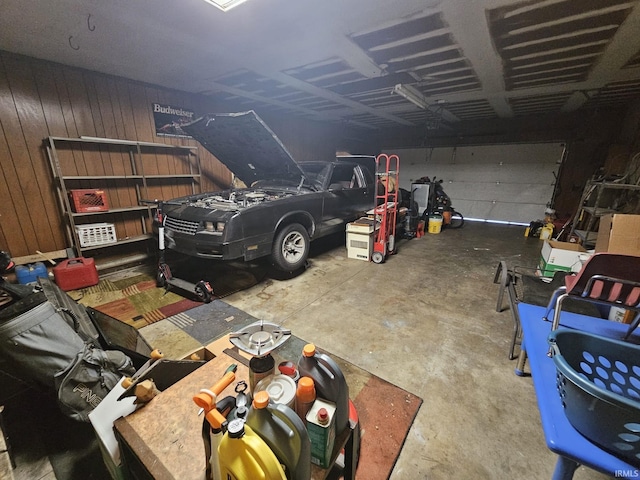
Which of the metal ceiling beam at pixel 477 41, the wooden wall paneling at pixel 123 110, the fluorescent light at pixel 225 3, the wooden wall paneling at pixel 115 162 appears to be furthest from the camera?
the wooden wall paneling at pixel 123 110

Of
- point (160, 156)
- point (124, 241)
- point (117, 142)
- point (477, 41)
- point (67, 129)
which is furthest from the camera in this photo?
point (160, 156)

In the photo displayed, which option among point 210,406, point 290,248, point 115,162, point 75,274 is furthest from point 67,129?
point 210,406

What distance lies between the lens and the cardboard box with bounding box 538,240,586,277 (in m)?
2.95

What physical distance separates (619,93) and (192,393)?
7.34 meters

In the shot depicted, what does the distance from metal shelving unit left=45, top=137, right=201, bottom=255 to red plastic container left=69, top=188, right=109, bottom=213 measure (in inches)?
1.9

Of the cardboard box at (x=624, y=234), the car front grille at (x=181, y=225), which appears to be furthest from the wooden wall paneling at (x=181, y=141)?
the cardboard box at (x=624, y=234)

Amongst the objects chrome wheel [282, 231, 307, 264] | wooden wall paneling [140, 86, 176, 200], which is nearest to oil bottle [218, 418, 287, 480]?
chrome wheel [282, 231, 307, 264]

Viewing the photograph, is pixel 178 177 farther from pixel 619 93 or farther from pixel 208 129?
pixel 619 93

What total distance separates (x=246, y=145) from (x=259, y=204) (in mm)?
1025

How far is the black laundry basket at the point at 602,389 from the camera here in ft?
2.28

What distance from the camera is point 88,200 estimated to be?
11.4ft

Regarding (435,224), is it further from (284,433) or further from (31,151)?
(31,151)

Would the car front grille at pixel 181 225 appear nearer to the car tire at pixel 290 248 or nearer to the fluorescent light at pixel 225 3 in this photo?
the car tire at pixel 290 248

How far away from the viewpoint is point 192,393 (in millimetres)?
1032
